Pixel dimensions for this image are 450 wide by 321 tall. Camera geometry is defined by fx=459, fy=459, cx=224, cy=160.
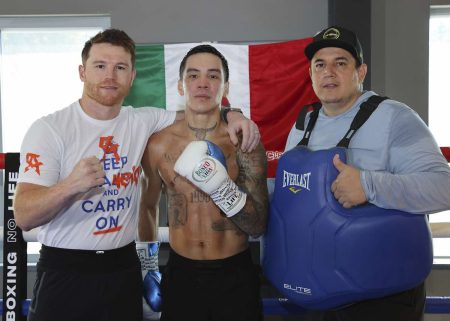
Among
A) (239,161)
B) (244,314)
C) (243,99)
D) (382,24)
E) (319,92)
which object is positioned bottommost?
(244,314)

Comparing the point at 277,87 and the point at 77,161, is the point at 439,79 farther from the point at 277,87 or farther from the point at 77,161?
the point at 77,161

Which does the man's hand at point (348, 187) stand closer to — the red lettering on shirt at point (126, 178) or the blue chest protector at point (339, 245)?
the blue chest protector at point (339, 245)

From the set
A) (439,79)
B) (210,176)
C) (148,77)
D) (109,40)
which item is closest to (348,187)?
(210,176)

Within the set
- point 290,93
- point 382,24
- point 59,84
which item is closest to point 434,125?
point 382,24

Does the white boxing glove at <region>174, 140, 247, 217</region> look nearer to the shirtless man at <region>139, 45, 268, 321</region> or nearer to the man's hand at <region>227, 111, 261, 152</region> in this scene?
the shirtless man at <region>139, 45, 268, 321</region>

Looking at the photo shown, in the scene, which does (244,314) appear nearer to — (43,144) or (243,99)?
(43,144)

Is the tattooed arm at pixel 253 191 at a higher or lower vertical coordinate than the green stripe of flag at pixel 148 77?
lower

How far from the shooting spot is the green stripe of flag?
9.93 feet

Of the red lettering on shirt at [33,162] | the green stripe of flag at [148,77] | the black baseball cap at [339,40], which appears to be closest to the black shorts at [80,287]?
the red lettering on shirt at [33,162]

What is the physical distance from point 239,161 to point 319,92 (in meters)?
0.38

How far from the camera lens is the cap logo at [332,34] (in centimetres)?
140

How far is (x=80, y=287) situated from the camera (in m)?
1.34

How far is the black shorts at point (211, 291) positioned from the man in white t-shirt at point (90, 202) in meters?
0.12

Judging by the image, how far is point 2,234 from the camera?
1784 millimetres
